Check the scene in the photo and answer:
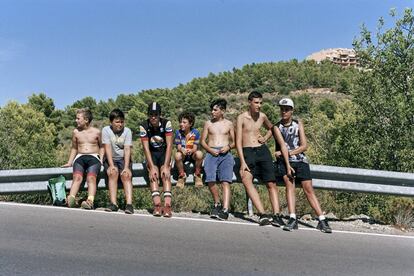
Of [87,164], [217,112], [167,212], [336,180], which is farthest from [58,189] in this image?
[336,180]

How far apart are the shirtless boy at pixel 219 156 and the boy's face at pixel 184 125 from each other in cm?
31

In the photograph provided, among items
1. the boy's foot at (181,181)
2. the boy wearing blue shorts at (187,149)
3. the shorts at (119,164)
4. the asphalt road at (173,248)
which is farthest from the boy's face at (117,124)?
the asphalt road at (173,248)

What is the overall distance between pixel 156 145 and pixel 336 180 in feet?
9.07

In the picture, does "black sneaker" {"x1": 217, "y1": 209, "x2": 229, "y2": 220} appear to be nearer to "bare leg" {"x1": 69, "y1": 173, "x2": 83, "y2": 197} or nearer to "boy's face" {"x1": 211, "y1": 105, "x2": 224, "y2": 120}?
"boy's face" {"x1": 211, "y1": 105, "x2": 224, "y2": 120}

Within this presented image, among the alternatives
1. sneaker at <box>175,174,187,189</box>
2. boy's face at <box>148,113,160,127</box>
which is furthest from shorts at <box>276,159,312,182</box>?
boy's face at <box>148,113,160,127</box>

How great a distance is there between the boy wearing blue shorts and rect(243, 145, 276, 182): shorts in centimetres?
75

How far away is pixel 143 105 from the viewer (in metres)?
82.2

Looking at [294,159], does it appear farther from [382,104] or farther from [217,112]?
[382,104]

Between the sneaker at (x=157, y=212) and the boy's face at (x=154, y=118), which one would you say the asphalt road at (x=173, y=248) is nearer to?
the sneaker at (x=157, y=212)

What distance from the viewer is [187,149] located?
6.79m

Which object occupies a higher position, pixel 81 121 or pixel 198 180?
pixel 81 121

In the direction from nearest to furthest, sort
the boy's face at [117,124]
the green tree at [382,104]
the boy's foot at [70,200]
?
the boy's foot at [70,200] < the boy's face at [117,124] < the green tree at [382,104]

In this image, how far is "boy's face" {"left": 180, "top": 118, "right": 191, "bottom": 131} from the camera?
6984mm

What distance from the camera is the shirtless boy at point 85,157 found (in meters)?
6.34
